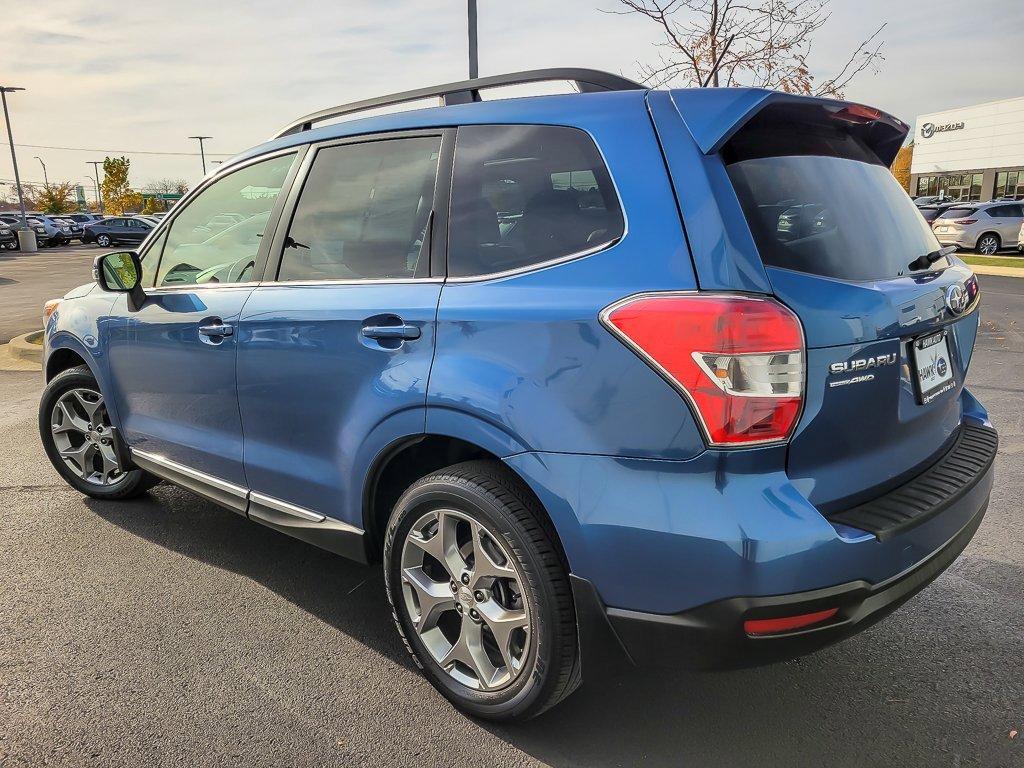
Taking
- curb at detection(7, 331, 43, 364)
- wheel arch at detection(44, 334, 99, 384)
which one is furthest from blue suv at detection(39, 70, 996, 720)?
curb at detection(7, 331, 43, 364)

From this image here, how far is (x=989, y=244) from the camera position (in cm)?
2559

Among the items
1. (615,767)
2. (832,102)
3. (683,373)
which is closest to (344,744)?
(615,767)

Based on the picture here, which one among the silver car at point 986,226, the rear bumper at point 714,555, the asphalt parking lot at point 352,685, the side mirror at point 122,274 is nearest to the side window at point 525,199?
the rear bumper at point 714,555

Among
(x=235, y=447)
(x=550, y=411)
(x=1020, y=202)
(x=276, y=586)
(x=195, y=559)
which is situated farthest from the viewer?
(x=1020, y=202)

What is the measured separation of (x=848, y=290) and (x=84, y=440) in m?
4.05

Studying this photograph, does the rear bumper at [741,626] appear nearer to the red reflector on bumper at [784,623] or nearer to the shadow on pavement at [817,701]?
the red reflector on bumper at [784,623]

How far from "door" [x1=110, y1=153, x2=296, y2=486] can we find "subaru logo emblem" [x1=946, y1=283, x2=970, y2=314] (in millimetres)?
2412

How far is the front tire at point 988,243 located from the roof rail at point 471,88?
2742cm

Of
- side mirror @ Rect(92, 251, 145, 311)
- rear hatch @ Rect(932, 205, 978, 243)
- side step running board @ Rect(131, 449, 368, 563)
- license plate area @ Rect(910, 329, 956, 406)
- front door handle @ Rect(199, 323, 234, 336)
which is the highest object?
side mirror @ Rect(92, 251, 145, 311)

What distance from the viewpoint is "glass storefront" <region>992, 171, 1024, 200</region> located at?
50938mm

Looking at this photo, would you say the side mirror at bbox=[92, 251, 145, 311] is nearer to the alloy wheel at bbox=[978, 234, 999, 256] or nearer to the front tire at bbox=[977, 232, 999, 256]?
the front tire at bbox=[977, 232, 999, 256]

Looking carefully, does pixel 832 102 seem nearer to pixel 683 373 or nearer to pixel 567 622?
pixel 683 373

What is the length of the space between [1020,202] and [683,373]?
28.6m

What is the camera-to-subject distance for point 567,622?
2232 mm
